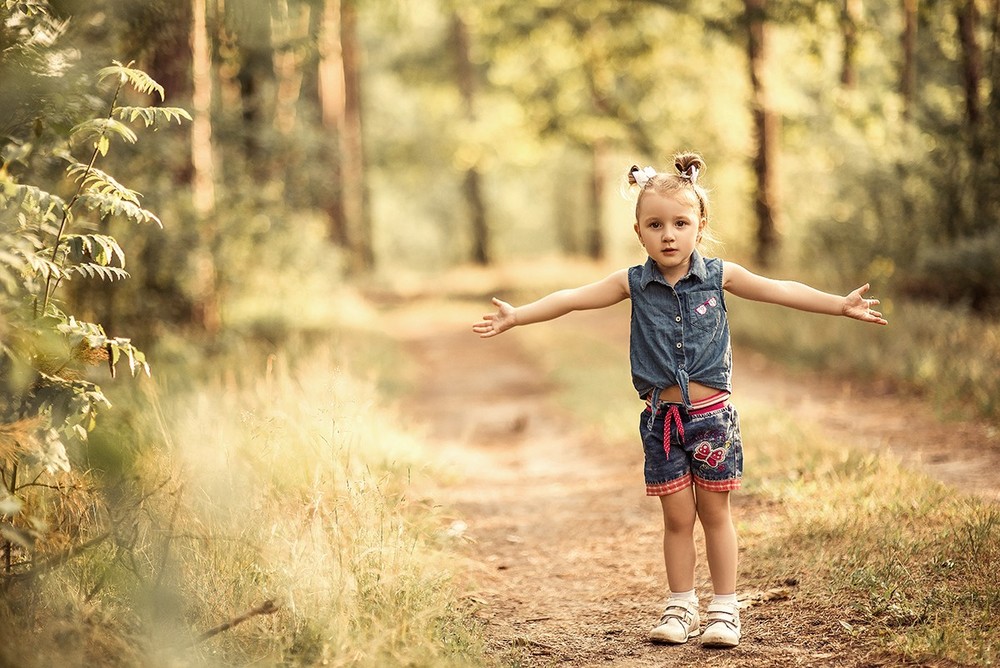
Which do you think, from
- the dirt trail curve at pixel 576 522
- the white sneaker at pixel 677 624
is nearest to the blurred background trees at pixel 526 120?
the white sneaker at pixel 677 624

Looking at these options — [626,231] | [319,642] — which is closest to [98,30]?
[319,642]

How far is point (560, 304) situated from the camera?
13.8 feet

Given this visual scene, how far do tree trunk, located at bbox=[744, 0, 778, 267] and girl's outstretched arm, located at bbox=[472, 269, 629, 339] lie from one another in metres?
12.4

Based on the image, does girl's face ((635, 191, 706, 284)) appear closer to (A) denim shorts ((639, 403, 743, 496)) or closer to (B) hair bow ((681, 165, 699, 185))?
(B) hair bow ((681, 165, 699, 185))

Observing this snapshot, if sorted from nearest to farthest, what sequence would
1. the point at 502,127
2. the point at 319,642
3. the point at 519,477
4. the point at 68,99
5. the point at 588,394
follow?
the point at 319,642 < the point at 68,99 < the point at 519,477 < the point at 588,394 < the point at 502,127

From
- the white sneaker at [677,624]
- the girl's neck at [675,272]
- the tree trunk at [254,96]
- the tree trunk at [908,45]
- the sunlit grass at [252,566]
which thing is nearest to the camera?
the sunlit grass at [252,566]

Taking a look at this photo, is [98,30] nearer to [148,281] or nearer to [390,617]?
[148,281]

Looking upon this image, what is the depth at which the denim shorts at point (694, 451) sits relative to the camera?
3.95m

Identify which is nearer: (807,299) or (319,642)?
(319,642)

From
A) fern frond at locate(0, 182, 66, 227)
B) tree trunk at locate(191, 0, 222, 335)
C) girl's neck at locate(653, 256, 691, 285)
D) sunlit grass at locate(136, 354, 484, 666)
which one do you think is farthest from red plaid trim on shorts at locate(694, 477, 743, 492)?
tree trunk at locate(191, 0, 222, 335)

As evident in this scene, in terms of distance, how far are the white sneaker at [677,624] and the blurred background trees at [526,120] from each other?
79.9 inches

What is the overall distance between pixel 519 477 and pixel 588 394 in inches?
105

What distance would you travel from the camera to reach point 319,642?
3.34 meters

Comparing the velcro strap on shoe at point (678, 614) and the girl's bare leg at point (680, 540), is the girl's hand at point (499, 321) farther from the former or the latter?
the velcro strap on shoe at point (678, 614)
